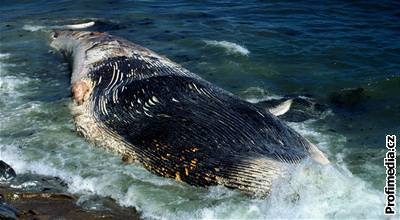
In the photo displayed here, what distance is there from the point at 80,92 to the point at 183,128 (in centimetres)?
376

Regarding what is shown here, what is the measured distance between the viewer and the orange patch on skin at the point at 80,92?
13.5 metres

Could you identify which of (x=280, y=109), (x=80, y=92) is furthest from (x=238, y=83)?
(x=80, y=92)

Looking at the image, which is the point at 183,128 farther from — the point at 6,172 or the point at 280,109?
the point at 6,172

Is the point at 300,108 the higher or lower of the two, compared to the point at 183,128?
lower

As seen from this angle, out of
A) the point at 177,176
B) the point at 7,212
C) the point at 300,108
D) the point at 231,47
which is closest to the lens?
the point at 7,212

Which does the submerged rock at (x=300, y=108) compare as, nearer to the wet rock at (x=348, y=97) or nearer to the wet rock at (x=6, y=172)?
the wet rock at (x=348, y=97)

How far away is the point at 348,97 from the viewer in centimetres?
1545

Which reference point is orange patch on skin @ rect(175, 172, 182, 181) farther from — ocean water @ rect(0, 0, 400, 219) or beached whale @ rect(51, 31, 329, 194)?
ocean water @ rect(0, 0, 400, 219)

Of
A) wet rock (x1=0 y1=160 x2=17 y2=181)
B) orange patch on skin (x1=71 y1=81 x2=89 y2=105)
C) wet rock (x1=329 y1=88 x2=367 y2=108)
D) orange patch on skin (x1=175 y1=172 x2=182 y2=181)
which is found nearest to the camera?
orange patch on skin (x1=175 y1=172 x2=182 y2=181)

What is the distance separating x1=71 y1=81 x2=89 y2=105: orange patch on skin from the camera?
1348 centimetres

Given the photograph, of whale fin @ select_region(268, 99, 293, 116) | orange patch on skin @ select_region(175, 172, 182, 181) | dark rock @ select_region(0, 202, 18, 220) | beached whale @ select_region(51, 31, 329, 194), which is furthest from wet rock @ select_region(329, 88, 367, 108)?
dark rock @ select_region(0, 202, 18, 220)

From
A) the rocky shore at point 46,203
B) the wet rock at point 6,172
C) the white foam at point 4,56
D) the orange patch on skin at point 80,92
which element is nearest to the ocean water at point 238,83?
the white foam at point 4,56

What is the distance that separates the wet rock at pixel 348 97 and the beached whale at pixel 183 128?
8.83 ft

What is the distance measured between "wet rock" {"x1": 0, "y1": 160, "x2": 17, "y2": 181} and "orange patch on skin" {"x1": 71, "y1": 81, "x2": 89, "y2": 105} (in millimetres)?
2529
